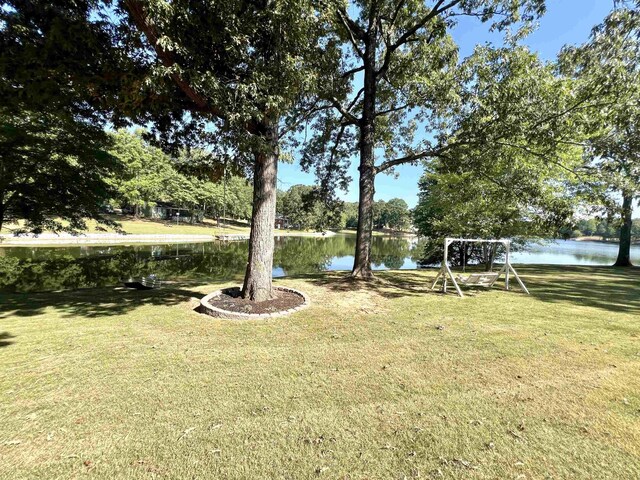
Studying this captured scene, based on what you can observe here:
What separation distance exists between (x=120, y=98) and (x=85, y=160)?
13.8ft

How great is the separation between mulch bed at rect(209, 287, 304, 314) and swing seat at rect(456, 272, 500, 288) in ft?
14.0

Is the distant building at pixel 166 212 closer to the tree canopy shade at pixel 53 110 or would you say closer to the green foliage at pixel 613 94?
the tree canopy shade at pixel 53 110


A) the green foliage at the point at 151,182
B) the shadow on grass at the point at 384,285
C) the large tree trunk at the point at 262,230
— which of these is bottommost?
the shadow on grass at the point at 384,285

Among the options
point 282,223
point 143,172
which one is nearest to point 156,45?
point 143,172

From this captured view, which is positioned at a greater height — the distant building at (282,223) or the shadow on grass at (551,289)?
the distant building at (282,223)

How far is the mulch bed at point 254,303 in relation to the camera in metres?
5.48

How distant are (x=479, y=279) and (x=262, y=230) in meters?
5.78

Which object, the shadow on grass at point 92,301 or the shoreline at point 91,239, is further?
the shoreline at point 91,239

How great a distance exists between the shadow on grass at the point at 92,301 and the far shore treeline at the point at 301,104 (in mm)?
2112

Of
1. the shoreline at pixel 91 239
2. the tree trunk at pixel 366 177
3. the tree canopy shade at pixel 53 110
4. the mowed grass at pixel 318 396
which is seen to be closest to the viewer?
the mowed grass at pixel 318 396

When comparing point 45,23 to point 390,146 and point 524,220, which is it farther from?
point 524,220

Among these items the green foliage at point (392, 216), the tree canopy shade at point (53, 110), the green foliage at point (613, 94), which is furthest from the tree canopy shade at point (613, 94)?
the green foliage at point (392, 216)

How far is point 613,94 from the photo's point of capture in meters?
6.45

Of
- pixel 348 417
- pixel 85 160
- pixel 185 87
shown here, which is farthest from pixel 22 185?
pixel 348 417
